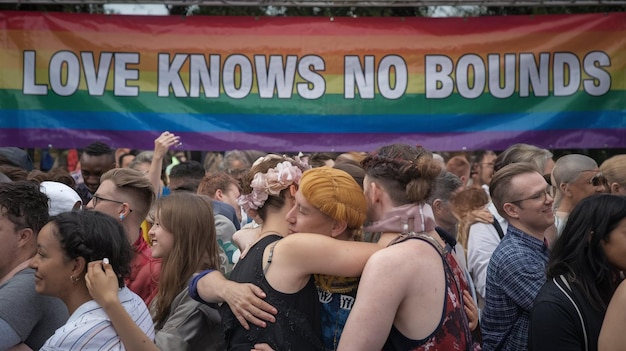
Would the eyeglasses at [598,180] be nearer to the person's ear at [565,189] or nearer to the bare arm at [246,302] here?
the person's ear at [565,189]

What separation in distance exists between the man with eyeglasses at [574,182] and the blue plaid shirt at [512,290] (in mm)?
1411

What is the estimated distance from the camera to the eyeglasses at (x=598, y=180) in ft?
19.7

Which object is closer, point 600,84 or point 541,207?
point 541,207

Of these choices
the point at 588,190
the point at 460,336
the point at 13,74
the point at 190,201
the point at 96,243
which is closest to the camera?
the point at 460,336

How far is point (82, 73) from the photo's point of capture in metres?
7.70

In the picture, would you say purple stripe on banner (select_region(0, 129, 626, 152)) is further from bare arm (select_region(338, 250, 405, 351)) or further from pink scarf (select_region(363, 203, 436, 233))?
bare arm (select_region(338, 250, 405, 351))

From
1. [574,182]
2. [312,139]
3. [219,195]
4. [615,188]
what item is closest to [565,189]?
[574,182]

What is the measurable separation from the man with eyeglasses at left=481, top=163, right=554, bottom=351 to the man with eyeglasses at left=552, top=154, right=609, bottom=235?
1246 mm

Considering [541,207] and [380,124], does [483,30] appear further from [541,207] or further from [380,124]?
[541,207]

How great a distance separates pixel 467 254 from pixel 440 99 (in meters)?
2.04

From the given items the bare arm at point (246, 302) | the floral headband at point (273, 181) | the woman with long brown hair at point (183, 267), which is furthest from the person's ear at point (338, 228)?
the woman with long brown hair at point (183, 267)

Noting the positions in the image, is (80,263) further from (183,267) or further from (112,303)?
(183,267)

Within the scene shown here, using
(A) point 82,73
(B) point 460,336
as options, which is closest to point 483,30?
(A) point 82,73

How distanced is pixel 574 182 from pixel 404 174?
3.08 m
